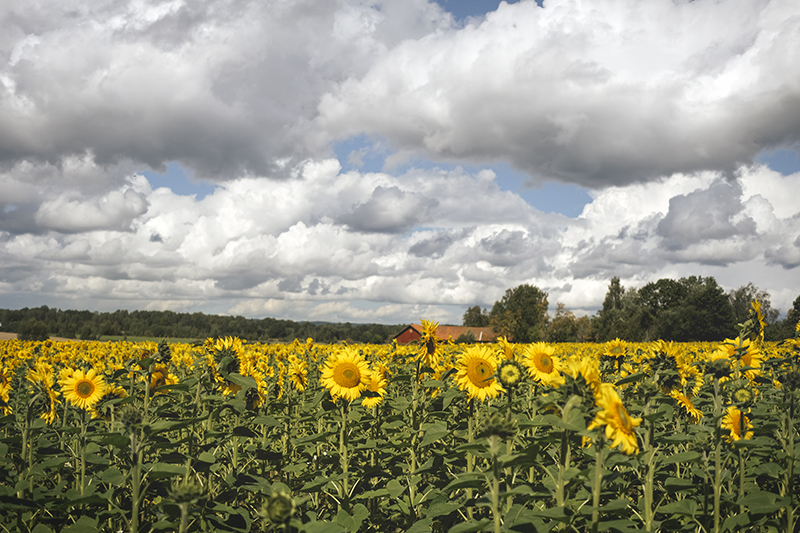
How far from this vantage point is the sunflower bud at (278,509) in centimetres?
178

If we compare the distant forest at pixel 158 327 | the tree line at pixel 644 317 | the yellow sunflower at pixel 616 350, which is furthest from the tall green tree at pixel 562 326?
the yellow sunflower at pixel 616 350

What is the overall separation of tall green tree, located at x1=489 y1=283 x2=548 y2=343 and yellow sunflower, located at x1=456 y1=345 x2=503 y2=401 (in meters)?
57.2

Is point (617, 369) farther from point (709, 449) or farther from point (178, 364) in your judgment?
point (178, 364)

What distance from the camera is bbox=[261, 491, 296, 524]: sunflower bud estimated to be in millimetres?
1780

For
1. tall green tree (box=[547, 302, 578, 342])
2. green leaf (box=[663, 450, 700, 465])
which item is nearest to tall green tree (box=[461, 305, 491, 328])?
tall green tree (box=[547, 302, 578, 342])

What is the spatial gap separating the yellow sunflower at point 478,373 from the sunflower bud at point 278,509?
2847 millimetres

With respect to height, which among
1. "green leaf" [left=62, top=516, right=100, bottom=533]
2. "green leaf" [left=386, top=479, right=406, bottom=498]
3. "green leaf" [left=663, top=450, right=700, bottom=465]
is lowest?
"green leaf" [left=62, top=516, right=100, bottom=533]

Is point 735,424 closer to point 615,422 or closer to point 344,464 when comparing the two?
→ point 615,422

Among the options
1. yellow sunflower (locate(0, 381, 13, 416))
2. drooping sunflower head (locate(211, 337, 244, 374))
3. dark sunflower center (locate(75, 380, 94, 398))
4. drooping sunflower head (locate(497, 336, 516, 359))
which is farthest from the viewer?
yellow sunflower (locate(0, 381, 13, 416))

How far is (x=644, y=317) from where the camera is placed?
253ft

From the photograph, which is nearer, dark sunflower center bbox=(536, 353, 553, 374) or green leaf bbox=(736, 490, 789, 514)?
green leaf bbox=(736, 490, 789, 514)

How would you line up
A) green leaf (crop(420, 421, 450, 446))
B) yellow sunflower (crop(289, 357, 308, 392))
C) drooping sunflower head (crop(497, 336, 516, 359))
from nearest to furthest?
green leaf (crop(420, 421, 450, 446)), drooping sunflower head (crop(497, 336, 516, 359)), yellow sunflower (crop(289, 357, 308, 392))

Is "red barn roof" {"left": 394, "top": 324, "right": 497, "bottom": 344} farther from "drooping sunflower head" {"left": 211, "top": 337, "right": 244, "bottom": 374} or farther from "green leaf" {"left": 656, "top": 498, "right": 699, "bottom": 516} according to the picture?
"green leaf" {"left": 656, "top": 498, "right": 699, "bottom": 516}

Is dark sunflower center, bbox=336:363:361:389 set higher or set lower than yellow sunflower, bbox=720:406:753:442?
higher
